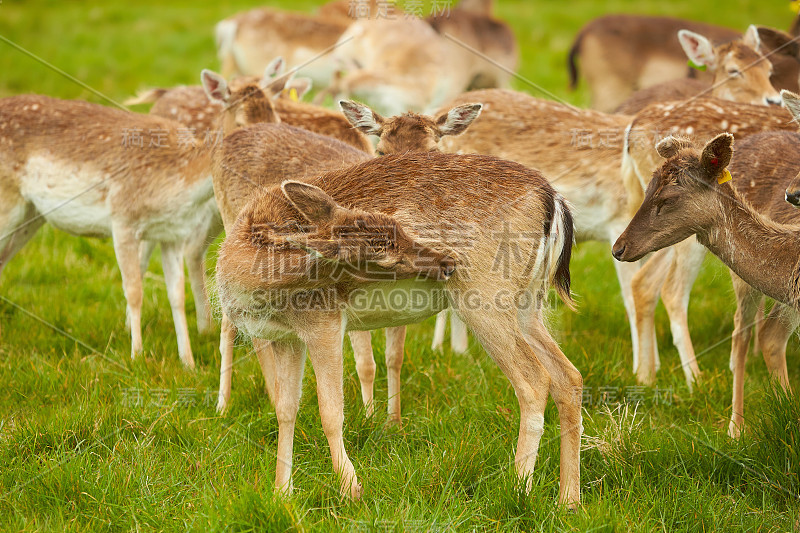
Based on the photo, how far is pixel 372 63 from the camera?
10.8m

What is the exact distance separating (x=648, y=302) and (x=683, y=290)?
0.75 feet

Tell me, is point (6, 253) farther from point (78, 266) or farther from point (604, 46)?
point (604, 46)

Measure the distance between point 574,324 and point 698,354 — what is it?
2.69 ft

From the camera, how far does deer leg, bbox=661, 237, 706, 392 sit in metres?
5.33

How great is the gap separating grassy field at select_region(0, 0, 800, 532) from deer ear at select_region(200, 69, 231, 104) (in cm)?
153

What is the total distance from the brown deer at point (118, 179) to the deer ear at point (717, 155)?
2916 mm

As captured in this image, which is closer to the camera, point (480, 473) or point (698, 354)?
point (480, 473)

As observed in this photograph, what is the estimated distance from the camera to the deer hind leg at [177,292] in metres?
5.48

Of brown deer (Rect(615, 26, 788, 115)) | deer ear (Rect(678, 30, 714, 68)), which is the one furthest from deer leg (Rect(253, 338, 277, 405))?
deer ear (Rect(678, 30, 714, 68))

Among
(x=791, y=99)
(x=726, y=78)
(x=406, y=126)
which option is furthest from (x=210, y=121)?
(x=791, y=99)

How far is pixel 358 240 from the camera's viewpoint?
335cm

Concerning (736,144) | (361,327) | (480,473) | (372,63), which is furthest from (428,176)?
(372,63)

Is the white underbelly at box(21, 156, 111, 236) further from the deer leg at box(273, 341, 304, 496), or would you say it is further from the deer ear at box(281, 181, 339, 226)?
the deer ear at box(281, 181, 339, 226)

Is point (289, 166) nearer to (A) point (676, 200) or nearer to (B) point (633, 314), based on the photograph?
(A) point (676, 200)
